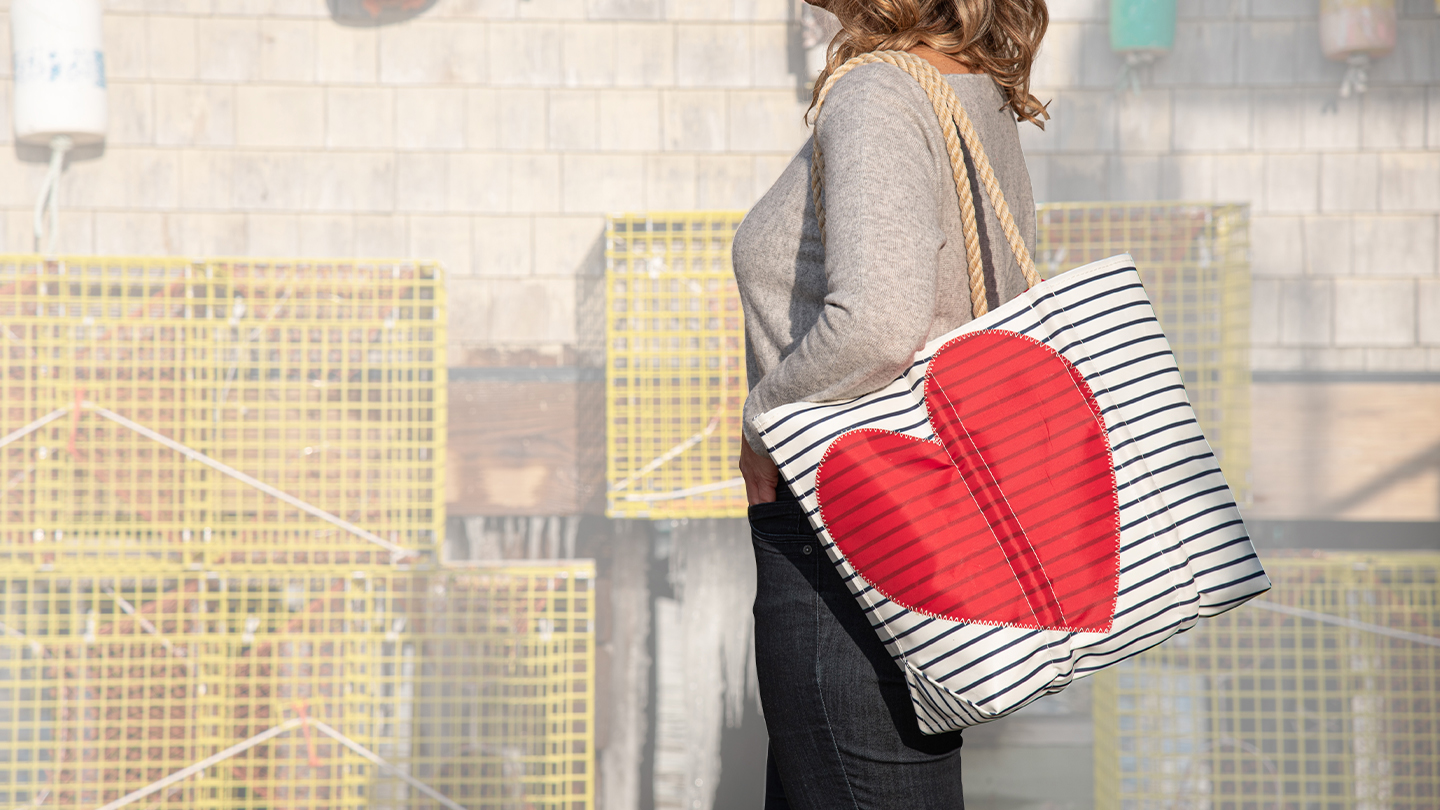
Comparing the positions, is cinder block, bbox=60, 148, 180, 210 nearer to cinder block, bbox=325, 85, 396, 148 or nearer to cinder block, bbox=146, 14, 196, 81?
cinder block, bbox=146, 14, 196, 81

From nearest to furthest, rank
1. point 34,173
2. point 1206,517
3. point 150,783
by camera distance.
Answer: point 1206,517, point 150,783, point 34,173

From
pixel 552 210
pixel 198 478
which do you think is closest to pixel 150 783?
pixel 198 478

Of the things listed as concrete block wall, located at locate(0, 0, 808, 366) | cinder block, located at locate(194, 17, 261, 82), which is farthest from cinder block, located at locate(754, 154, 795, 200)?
cinder block, located at locate(194, 17, 261, 82)

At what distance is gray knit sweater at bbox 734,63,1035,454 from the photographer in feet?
2.11

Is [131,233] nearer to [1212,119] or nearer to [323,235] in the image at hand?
[323,235]

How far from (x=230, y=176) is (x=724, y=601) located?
132 cm

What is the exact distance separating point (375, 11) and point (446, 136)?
0.94 feet

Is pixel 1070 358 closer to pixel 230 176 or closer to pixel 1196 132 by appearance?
pixel 1196 132

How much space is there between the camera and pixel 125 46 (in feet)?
6.24

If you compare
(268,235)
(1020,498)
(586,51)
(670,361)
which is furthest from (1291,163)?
(268,235)

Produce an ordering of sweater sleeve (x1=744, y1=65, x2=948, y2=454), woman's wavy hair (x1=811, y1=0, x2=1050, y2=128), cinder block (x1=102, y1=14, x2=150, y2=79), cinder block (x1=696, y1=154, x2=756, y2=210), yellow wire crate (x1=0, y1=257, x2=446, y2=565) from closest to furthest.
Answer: sweater sleeve (x1=744, y1=65, x2=948, y2=454) → woman's wavy hair (x1=811, y1=0, x2=1050, y2=128) → yellow wire crate (x1=0, y1=257, x2=446, y2=565) → cinder block (x1=102, y1=14, x2=150, y2=79) → cinder block (x1=696, y1=154, x2=756, y2=210)

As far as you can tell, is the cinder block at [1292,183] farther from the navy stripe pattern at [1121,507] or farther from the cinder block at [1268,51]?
the navy stripe pattern at [1121,507]

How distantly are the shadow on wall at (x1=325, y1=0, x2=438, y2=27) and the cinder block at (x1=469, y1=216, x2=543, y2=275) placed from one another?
1.41 feet

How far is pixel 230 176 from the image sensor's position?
1.94 meters
